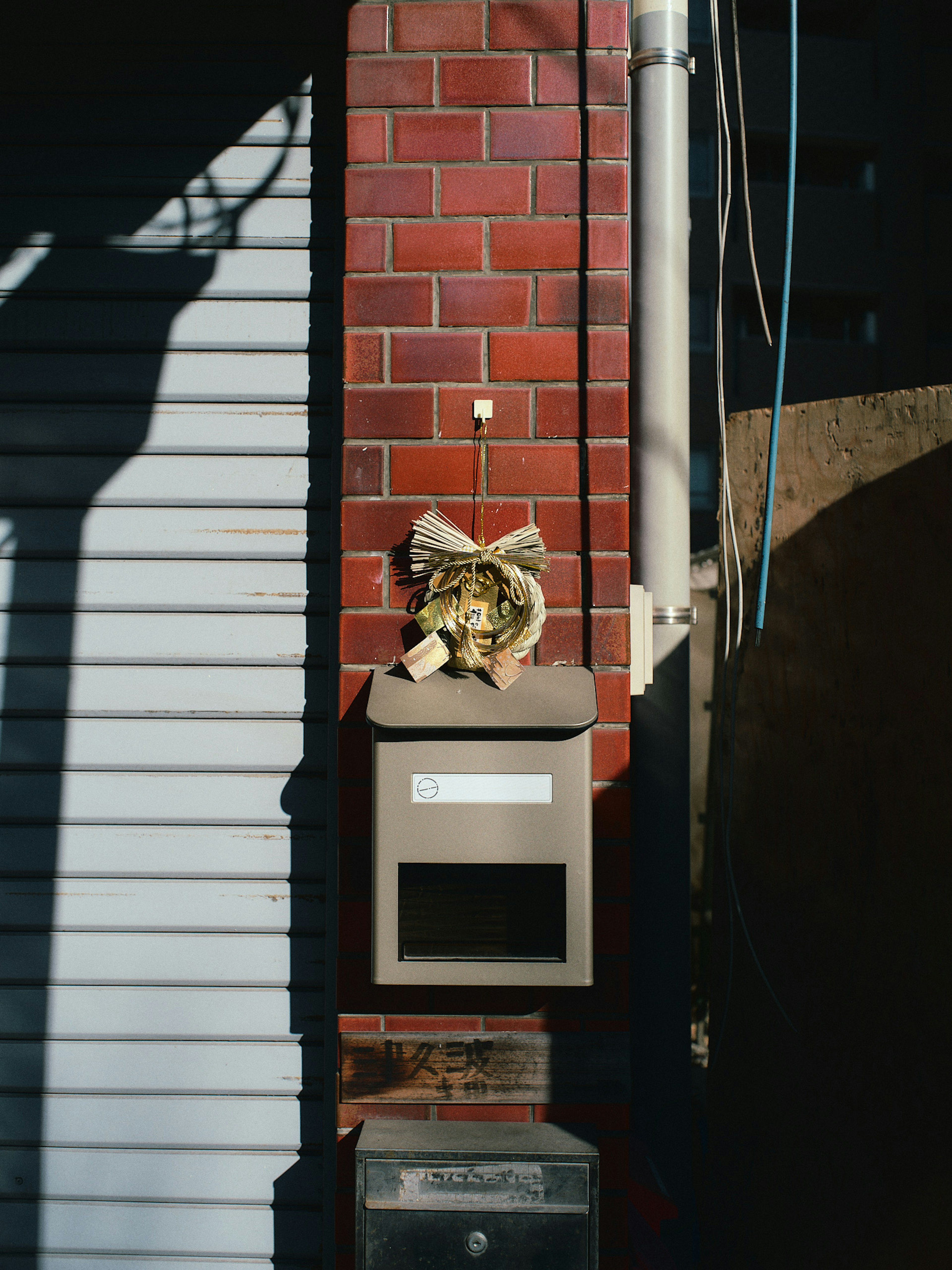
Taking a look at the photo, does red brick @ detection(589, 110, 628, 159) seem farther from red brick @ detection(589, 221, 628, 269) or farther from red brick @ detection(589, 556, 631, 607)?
red brick @ detection(589, 556, 631, 607)

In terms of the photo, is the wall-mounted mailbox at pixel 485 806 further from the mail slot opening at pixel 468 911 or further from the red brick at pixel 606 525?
the red brick at pixel 606 525

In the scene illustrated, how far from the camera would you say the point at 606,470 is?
A: 1557mm

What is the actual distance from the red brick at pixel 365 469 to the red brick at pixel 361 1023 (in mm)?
1022

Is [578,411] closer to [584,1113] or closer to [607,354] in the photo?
[607,354]

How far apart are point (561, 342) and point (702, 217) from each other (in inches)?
572

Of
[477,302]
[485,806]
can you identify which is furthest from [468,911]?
[477,302]

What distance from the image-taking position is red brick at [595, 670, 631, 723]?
153cm

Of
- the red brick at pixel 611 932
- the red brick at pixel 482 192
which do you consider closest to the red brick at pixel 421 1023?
the red brick at pixel 611 932

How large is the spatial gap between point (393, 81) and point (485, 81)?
185 millimetres

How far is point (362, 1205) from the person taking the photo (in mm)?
1380

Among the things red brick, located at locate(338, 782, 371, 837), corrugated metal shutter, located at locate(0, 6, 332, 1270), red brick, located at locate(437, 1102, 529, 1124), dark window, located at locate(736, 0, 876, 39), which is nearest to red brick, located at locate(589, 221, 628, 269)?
corrugated metal shutter, located at locate(0, 6, 332, 1270)

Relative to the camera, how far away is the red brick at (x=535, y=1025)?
4.98 feet

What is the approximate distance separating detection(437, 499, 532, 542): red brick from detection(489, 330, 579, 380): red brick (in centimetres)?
26

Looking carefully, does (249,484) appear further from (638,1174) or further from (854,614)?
(638,1174)
